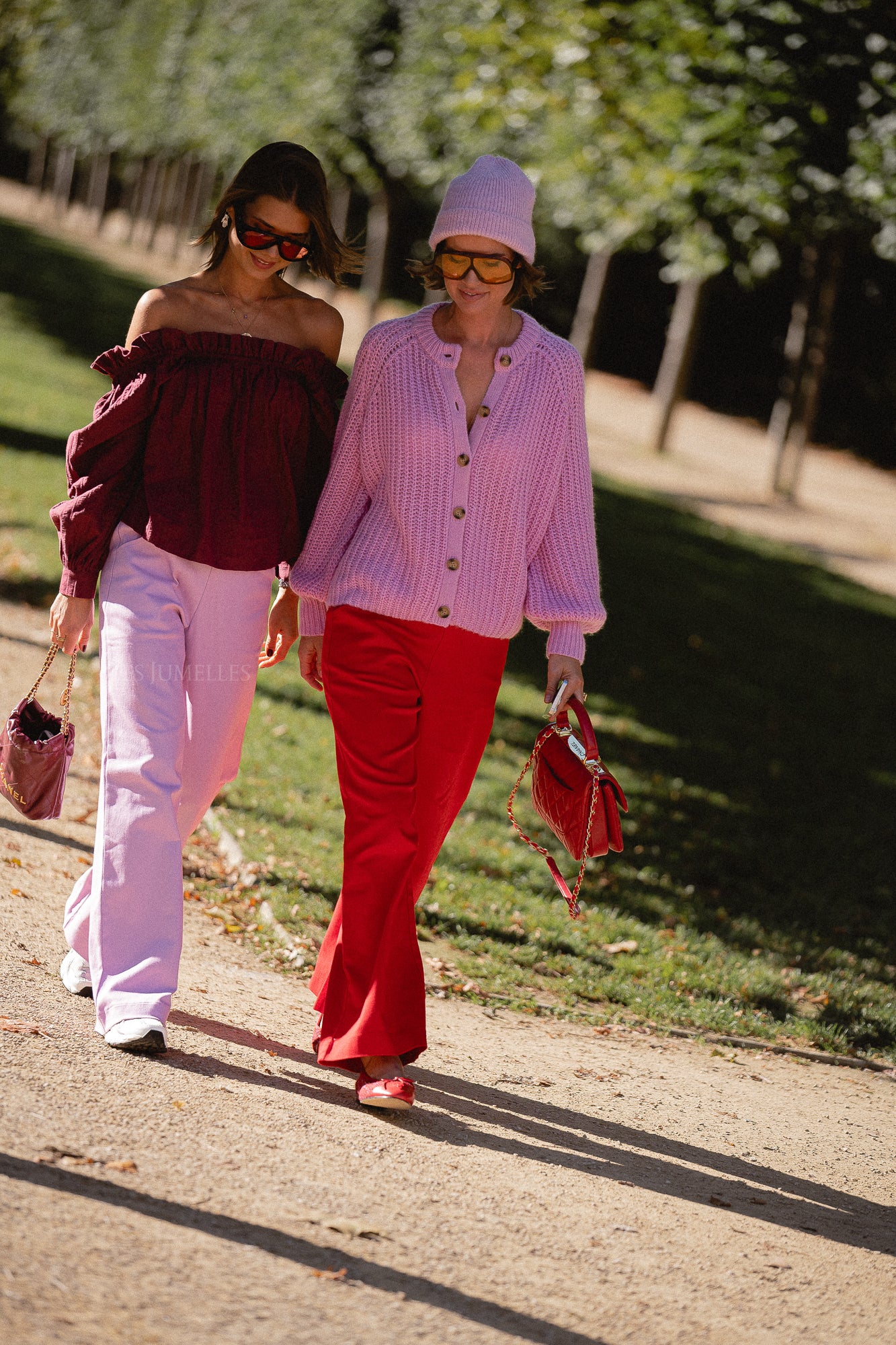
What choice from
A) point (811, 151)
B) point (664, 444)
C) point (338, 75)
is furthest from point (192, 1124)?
point (338, 75)

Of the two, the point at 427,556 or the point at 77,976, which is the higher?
the point at 427,556

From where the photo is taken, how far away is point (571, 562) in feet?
13.3

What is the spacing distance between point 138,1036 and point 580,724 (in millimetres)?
1359

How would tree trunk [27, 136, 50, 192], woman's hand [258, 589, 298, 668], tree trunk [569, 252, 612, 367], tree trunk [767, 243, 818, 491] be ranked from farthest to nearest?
1. tree trunk [27, 136, 50, 192]
2. tree trunk [569, 252, 612, 367]
3. tree trunk [767, 243, 818, 491]
4. woman's hand [258, 589, 298, 668]

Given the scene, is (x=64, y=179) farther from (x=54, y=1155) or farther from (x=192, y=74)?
(x=54, y=1155)

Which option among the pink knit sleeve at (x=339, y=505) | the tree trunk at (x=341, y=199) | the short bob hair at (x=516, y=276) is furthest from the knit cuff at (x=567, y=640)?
the tree trunk at (x=341, y=199)

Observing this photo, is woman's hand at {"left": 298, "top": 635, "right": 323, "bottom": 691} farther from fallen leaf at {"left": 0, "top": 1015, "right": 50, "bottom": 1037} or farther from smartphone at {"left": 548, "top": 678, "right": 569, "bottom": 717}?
fallen leaf at {"left": 0, "top": 1015, "right": 50, "bottom": 1037}

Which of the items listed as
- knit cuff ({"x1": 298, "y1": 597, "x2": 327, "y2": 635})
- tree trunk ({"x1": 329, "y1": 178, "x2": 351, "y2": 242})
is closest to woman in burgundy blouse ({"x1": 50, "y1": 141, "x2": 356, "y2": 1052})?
knit cuff ({"x1": 298, "y1": 597, "x2": 327, "y2": 635})

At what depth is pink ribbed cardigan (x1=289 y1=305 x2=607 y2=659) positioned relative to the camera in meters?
3.89

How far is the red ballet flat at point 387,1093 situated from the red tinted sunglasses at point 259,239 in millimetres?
2117

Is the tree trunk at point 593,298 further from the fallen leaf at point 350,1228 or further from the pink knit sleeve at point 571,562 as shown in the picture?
the fallen leaf at point 350,1228

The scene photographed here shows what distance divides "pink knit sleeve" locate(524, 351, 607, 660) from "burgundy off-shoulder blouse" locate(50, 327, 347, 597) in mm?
717

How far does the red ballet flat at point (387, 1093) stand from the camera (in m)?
3.82

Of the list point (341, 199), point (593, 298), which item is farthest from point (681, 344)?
point (341, 199)
